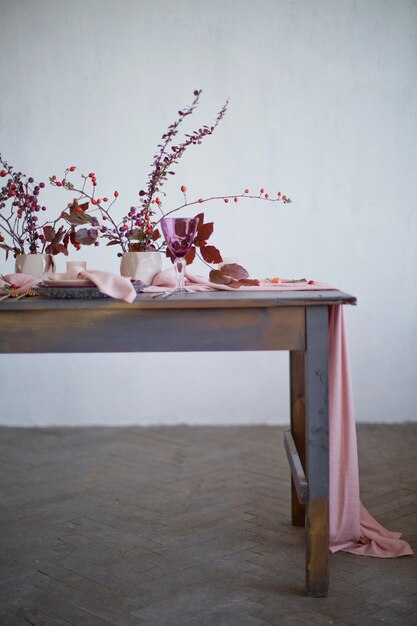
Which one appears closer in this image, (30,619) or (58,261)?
(30,619)

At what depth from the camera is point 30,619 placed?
181 centimetres

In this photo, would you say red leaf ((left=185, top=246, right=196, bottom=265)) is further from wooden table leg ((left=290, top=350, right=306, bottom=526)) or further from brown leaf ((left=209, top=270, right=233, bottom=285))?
wooden table leg ((left=290, top=350, right=306, bottom=526))


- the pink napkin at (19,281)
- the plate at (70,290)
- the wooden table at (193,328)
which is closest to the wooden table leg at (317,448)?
the wooden table at (193,328)

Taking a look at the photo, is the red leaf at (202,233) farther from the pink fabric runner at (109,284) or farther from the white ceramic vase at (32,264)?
the white ceramic vase at (32,264)

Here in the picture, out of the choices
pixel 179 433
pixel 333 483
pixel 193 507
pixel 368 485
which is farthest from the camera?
pixel 179 433

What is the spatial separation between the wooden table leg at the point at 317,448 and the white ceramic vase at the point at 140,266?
566 millimetres

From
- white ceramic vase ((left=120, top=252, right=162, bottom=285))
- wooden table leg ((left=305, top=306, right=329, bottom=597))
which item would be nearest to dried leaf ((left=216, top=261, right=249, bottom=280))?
white ceramic vase ((left=120, top=252, right=162, bottom=285))

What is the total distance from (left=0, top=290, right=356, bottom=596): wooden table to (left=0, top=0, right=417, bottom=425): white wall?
2.20 metres

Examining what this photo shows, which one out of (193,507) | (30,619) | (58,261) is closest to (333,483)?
(193,507)

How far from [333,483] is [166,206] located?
7.56ft

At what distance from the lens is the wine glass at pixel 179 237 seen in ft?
6.50

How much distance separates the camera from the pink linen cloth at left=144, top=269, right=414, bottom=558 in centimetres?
203

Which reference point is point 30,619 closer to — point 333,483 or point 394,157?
point 333,483

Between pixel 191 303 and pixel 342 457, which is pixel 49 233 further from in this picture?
pixel 342 457
